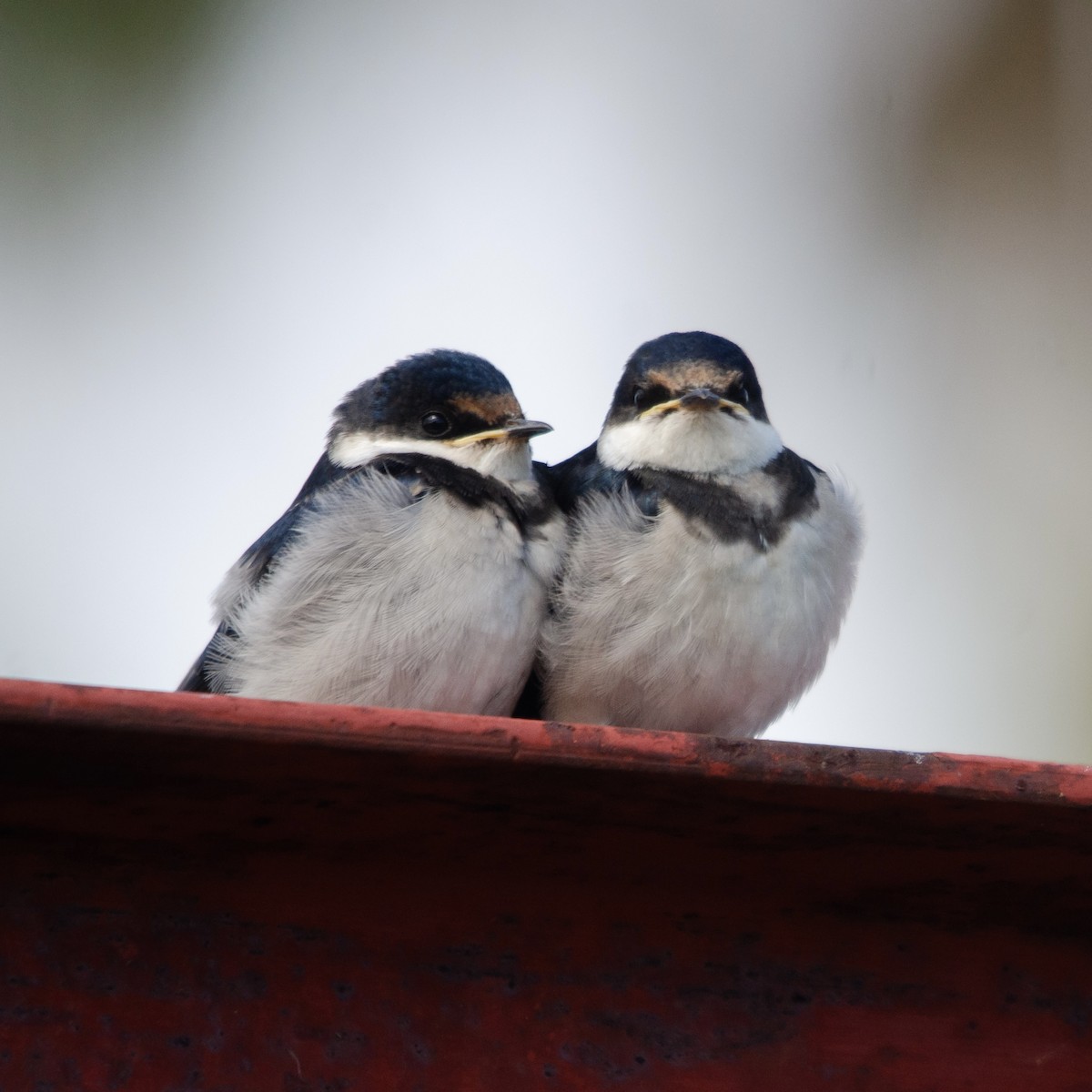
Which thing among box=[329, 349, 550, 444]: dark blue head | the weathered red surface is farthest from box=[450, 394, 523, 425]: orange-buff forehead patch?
the weathered red surface

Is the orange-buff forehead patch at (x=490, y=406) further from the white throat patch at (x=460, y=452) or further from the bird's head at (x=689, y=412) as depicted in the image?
the bird's head at (x=689, y=412)

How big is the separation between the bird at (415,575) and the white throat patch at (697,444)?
153mm

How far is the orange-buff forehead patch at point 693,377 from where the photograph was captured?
94.2 inches

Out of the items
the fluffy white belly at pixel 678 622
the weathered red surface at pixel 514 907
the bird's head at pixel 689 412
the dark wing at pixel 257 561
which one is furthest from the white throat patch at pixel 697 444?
the weathered red surface at pixel 514 907

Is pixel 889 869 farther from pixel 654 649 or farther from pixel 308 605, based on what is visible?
pixel 308 605

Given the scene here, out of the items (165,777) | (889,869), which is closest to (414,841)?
(165,777)

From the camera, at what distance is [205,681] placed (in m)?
2.29

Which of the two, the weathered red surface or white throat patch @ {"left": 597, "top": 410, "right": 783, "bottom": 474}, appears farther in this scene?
white throat patch @ {"left": 597, "top": 410, "right": 783, "bottom": 474}

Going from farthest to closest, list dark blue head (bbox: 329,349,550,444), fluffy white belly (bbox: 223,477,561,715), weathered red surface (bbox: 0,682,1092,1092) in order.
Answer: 1. dark blue head (bbox: 329,349,550,444)
2. fluffy white belly (bbox: 223,477,561,715)
3. weathered red surface (bbox: 0,682,1092,1092)

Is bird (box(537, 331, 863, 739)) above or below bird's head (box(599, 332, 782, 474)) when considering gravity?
below

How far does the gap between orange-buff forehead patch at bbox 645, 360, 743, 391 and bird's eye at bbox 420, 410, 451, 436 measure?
0.34m

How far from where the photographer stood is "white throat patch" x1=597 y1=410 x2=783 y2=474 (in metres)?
2.25

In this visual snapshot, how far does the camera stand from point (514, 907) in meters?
1.40

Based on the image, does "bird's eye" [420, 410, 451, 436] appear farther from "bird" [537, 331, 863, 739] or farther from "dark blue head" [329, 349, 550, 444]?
"bird" [537, 331, 863, 739]
